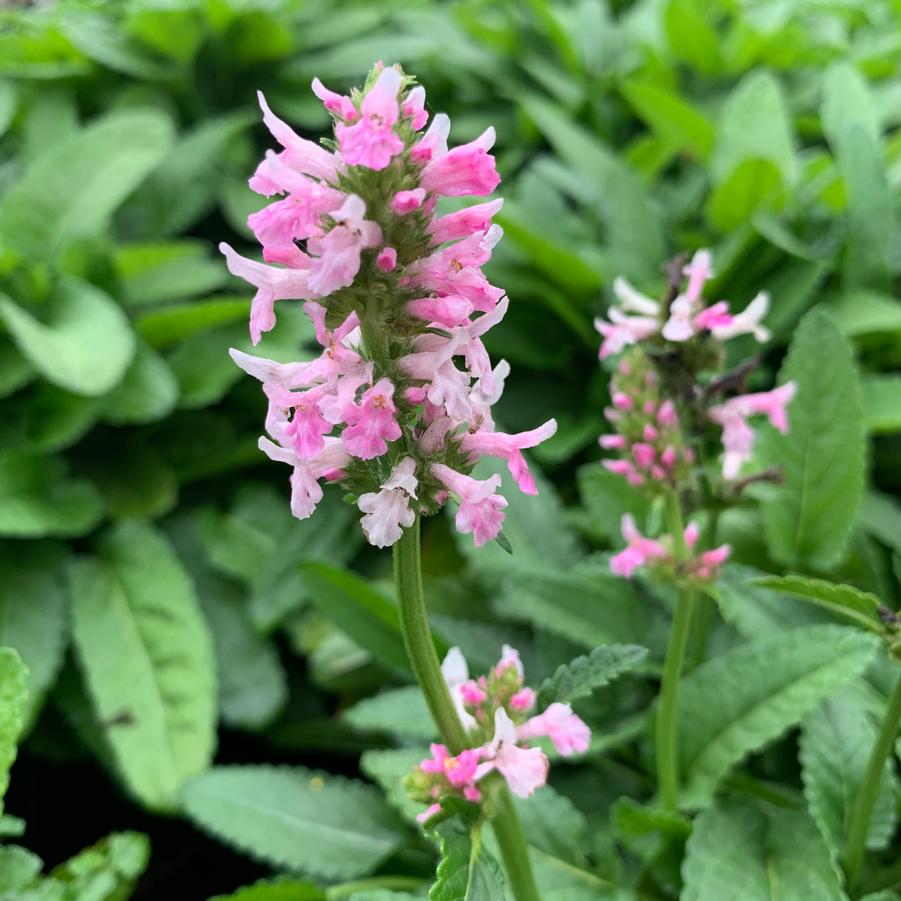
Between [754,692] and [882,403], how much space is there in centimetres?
111

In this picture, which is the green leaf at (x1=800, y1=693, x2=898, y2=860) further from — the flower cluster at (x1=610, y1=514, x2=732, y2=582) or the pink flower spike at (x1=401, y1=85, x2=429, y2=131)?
the pink flower spike at (x1=401, y1=85, x2=429, y2=131)

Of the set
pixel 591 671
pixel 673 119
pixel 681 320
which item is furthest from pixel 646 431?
pixel 673 119

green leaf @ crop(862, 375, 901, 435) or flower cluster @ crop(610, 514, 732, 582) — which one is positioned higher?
flower cluster @ crop(610, 514, 732, 582)

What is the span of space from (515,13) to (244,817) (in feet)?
11.7

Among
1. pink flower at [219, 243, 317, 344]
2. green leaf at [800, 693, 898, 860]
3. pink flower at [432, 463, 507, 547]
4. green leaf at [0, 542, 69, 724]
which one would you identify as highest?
pink flower at [219, 243, 317, 344]

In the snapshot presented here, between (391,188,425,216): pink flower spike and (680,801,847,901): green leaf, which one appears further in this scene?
(680,801,847,901): green leaf

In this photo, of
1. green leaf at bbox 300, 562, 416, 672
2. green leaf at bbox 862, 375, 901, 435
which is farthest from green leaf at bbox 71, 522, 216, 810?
green leaf at bbox 862, 375, 901, 435

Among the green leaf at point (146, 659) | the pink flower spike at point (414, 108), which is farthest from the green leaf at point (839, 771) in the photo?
the green leaf at point (146, 659)

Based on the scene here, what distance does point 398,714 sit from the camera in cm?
198

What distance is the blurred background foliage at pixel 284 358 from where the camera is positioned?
7.21 ft

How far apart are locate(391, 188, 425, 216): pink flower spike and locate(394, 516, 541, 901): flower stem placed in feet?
1.07

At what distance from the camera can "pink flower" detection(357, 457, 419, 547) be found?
0.94 m

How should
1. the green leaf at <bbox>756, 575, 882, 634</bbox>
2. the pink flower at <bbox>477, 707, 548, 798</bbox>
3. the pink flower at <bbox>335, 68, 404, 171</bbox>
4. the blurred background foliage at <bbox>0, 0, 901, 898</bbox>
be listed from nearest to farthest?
the pink flower at <bbox>335, 68, 404, 171</bbox>, the pink flower at <bbox>477, 707, 548, 798</bbox>, the green leaf at <bbox>756, 575, 882, 634</bbox>, the blurred background foliage at <bbox>0, 0, 901, 898</bbox>

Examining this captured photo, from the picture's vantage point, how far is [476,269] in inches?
37.7
